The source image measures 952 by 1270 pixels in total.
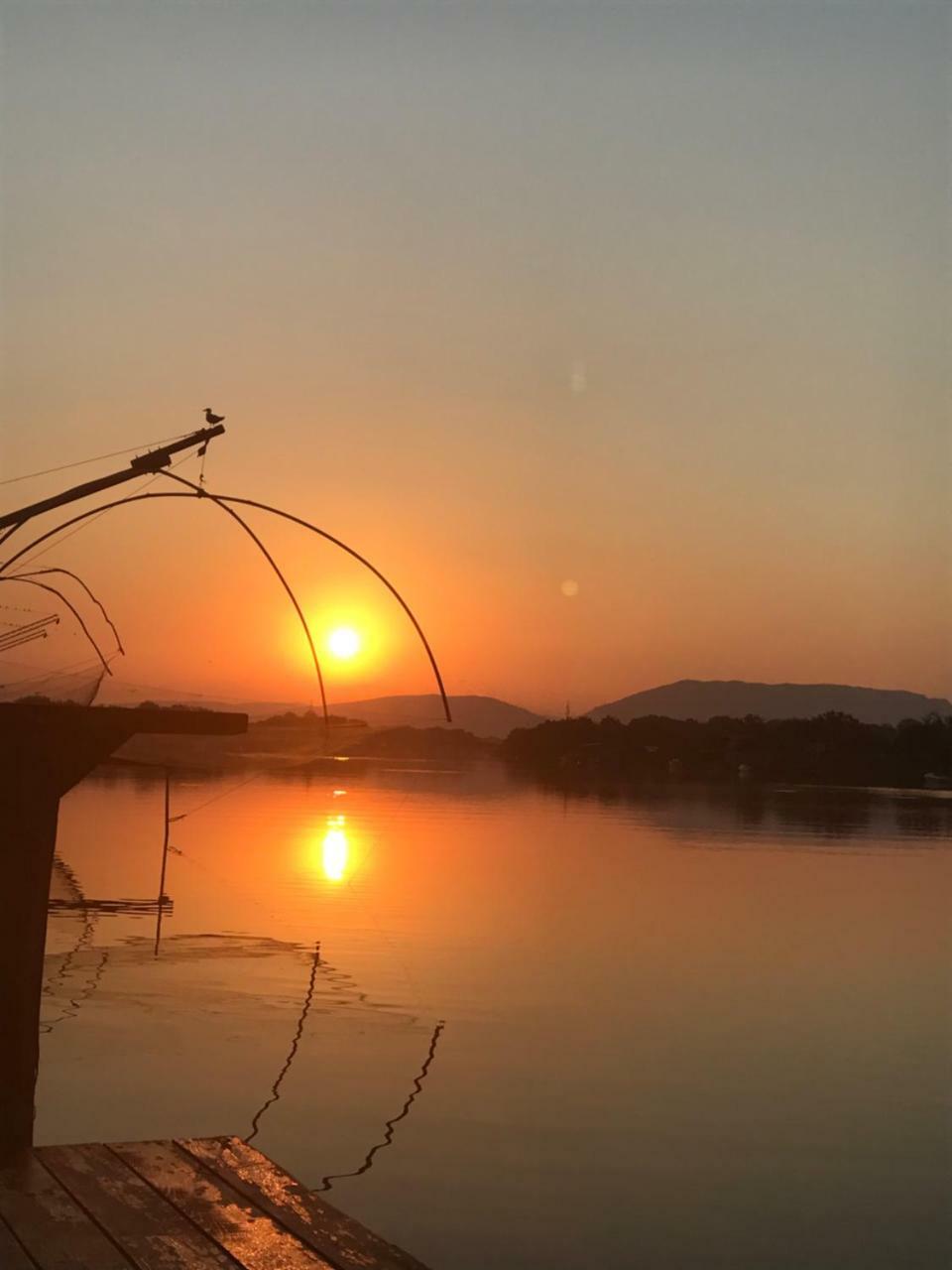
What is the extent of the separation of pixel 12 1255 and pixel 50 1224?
539mm

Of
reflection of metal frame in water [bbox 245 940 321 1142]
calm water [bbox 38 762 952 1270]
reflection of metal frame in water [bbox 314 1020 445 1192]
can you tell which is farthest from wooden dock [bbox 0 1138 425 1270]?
reflection of metal frame in water [bbox 245 940 321 1142]

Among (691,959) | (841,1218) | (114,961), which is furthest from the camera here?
(691,959)

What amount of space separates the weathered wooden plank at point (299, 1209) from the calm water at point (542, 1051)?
2.54 m

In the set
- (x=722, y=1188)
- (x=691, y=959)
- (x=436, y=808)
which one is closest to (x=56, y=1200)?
(x=722, y=1188)

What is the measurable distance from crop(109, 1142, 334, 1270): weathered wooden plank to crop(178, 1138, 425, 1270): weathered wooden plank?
77 millimetres

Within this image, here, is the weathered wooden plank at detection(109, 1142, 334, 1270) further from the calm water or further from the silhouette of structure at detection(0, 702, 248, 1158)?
the calm water

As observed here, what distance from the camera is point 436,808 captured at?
3797 inches

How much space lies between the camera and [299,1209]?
29.8 ft

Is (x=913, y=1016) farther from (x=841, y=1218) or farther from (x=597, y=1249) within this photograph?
(x=597, y=1249)

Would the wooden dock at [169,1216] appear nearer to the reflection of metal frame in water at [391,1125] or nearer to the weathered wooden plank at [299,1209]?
the weathered wooden plank at [299,1209]

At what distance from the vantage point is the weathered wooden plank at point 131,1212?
26.1ft

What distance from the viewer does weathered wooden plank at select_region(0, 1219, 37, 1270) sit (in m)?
7.74

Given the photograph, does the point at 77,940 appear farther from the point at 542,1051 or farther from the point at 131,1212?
the point at 131,1212

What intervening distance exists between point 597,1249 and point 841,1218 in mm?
2487
